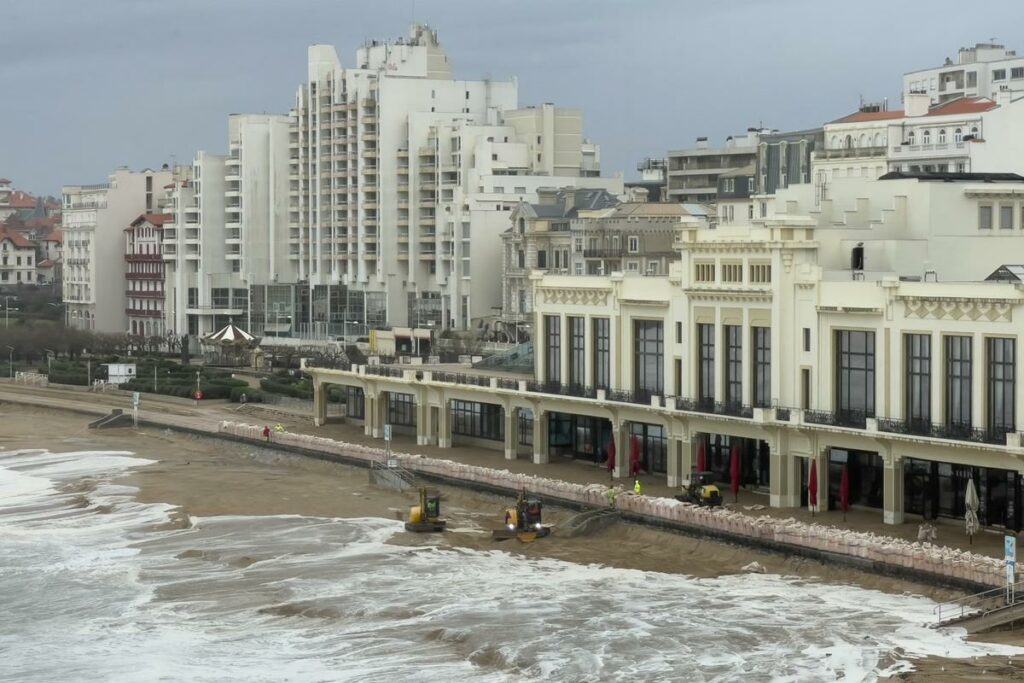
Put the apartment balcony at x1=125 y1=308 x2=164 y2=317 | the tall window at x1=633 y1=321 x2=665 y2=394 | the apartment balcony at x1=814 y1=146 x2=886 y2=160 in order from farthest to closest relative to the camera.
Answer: the apartment balcony at x1=125 y1=308 x2=164 y2=317 < the apartment balcony at x1=814 y1=146 x2=886 y2=160 < the tall window at x1=633 y1=321 x2=665 y2=394

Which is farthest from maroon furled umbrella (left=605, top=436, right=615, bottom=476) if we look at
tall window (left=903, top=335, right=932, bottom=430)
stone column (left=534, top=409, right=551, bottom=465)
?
tall window (left=903, top=335, right=932, bottom=430)

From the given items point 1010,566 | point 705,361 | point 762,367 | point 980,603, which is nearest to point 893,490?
point 762,367

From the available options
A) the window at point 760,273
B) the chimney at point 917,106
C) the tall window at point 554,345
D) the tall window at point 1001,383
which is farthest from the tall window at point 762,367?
the chimney at point 917,106

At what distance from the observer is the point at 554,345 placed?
70938mm

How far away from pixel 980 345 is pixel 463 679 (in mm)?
19588

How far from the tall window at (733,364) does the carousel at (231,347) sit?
67629 mm

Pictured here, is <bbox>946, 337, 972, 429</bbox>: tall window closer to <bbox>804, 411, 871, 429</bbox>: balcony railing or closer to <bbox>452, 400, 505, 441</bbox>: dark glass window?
<bbox>804, 411, 871, 429</bbox>: balcony railing

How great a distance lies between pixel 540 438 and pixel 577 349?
4027mm

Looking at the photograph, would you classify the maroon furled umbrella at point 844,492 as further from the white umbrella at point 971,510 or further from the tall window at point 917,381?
the white umbrella at point 971,510

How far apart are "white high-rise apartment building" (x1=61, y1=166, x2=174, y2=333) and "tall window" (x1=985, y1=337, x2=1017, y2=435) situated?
118 meters

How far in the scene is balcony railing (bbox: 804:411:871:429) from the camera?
5597 cm

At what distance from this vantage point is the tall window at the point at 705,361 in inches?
2463

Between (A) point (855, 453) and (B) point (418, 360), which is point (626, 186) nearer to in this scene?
(B) point (418, 360)

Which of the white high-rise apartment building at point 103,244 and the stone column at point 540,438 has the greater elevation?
the white high-rise apartment building at point 103,244
